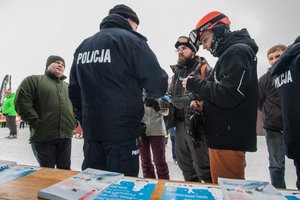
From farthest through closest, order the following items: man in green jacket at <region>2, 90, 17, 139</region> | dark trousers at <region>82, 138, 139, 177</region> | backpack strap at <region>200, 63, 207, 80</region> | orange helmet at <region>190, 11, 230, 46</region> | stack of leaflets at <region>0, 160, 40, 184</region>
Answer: man in green jacket at <region>2, 90, 17, 139</region>
backpack strap at <region>200, 63, 207, 80</region>
orange helmet at <region>190, 11, 230, 46</region>
dark trousers at <region>82, 138, 139, 177</region>
stack of leaflets at <region>0, 160, 40, 184</region>

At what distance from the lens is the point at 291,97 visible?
123cm

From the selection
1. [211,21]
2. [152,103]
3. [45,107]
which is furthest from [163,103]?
[45,107]

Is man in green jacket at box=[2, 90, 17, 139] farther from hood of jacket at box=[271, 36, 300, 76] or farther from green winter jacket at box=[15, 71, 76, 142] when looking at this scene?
hood of jacket at box=[271, 36, 300, 76]

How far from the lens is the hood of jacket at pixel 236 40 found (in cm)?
131

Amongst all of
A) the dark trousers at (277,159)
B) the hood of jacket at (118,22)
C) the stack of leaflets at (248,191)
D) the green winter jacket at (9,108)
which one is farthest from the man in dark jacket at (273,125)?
the green winter jacket at (9,108)

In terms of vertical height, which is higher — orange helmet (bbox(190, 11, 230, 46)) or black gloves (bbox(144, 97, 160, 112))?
orange helmet (bbox(190, 11, 230, 46))

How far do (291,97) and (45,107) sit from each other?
82.2 inches

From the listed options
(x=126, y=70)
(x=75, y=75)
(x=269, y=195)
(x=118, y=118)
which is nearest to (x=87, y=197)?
(x=269, y=195)

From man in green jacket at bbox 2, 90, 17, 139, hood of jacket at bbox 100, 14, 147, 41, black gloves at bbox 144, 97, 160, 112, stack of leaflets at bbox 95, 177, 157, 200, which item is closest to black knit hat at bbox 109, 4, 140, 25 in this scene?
hood of jacket at bbox 100, 14, 147, 41

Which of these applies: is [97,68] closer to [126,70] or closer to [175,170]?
[126,70]

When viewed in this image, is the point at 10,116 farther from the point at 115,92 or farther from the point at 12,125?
the point at 115,92

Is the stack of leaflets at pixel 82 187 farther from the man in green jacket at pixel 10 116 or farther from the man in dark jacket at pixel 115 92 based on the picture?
the man in green jacket at pixel 10 116

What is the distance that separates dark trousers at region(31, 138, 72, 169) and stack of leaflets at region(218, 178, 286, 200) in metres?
1.87

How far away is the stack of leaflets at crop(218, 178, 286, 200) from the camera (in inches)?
21.9
